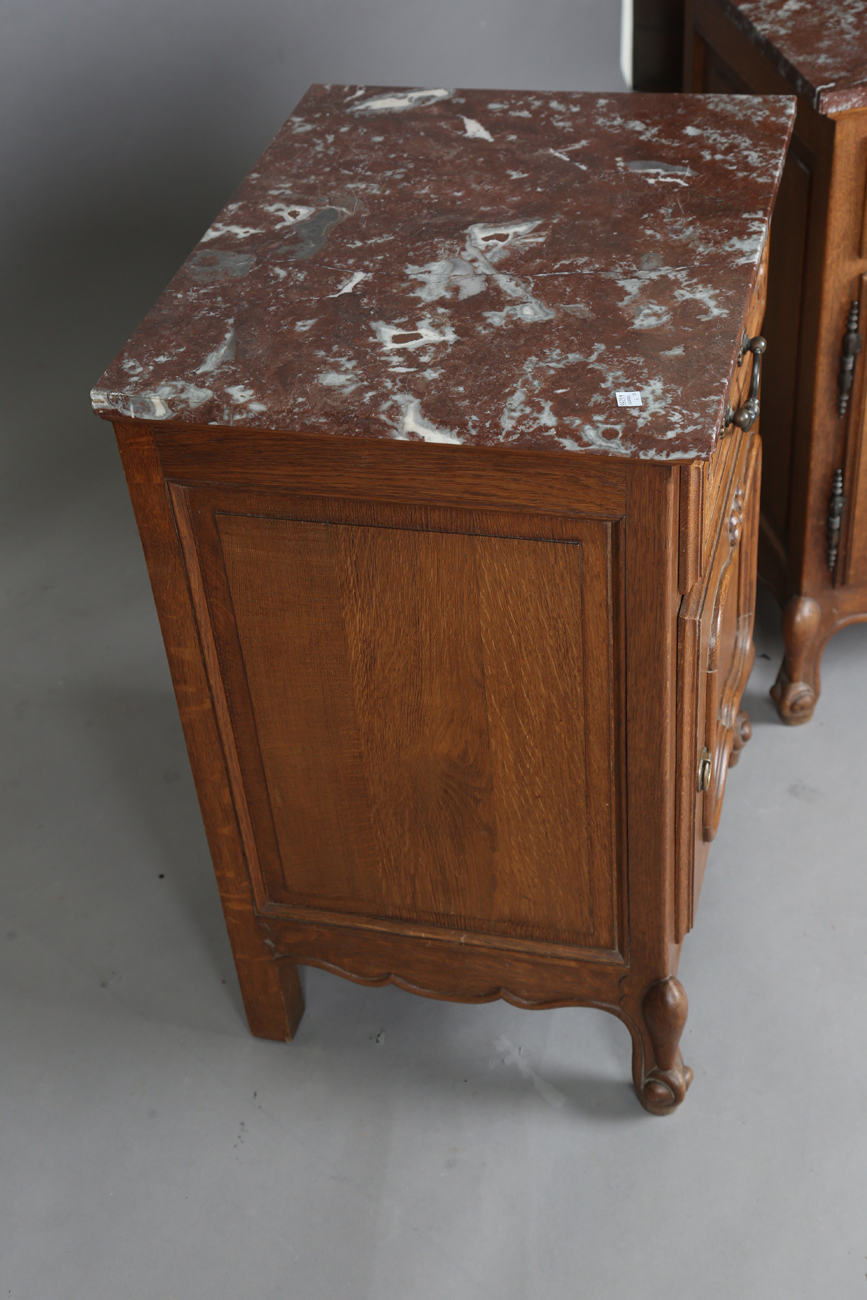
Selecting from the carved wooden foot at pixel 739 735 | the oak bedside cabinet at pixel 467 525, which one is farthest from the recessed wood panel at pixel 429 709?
the carved wooden foot at pixel 739 735

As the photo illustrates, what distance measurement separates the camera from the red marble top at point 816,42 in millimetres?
1769

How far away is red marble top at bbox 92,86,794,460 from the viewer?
50.4 inches

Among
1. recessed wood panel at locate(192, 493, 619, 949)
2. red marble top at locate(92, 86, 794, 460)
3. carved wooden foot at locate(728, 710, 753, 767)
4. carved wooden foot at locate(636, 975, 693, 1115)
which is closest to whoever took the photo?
red marble top at locate(92, 86, 794, 460)

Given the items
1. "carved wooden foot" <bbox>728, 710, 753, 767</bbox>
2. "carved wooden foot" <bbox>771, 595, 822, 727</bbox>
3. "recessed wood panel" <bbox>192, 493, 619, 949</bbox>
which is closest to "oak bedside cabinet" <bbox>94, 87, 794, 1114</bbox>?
"recessed wood panel" <bbox>192, 493, 619, 949</bbox>

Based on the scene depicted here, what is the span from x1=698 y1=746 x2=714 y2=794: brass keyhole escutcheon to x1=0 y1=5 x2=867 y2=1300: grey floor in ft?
1.35

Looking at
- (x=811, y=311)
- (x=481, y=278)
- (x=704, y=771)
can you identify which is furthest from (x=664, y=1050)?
(x=811, y=311)

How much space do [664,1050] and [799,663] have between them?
84 centimetres

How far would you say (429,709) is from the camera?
1.51 meters

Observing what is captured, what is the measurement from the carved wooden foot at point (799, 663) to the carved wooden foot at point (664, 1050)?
744 mm

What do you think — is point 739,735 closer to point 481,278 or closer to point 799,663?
point 799,663

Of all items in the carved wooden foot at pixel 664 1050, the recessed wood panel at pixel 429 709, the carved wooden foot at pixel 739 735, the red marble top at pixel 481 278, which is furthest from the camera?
the carved wooden foot at pixel 739 735

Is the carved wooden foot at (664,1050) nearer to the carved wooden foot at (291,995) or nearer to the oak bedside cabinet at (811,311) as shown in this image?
the carved wooden foot at (291,995)

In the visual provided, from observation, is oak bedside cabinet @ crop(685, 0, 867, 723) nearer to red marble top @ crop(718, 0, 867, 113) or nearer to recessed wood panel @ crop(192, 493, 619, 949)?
red marble top @ crop(718, 0, 867, 113)

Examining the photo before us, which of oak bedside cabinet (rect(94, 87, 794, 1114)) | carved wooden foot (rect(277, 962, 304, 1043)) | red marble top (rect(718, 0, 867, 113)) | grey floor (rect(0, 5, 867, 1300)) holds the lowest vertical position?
grey floor (rect(0, 5, 867, 1300))
